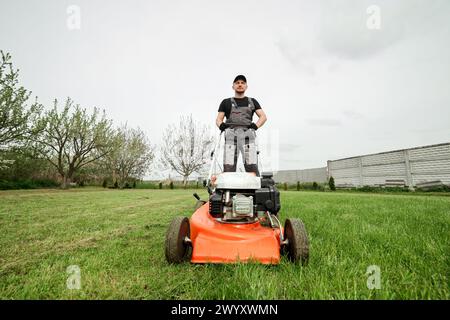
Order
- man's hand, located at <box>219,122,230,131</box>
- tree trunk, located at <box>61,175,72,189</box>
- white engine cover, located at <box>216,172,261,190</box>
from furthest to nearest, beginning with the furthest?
1. tree trunk, located at <box>61,175,72,189</box>
2. man's hand, located at <box>219,122,230,131</box>
3. white engine cover, located at <box>216,172,261,190</box>

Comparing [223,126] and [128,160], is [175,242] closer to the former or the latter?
[223,126]

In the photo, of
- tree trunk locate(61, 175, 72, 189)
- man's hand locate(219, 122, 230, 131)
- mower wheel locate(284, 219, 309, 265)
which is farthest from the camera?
tree trunk locate(61, 175, 72, 189)

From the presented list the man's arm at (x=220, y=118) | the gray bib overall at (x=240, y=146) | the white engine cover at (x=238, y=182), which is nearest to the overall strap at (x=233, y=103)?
the man's arm at (x=220, y=118)

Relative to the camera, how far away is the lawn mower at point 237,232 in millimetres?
2318

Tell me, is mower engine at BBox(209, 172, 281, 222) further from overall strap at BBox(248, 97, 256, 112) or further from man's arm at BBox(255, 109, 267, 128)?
overall strap at BBox(248, 97, 256, 112)

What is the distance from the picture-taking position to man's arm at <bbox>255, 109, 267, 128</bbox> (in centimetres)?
421

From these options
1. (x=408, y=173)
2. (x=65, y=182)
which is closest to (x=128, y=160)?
(x=65, y=182)

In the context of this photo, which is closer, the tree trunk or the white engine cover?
the white engine cover

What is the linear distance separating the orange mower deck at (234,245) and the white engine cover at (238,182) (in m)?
0.47

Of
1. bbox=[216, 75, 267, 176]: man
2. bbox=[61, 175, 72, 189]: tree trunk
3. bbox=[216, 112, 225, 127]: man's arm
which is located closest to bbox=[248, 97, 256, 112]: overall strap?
bbox=[216, 75, 267, 176]: man

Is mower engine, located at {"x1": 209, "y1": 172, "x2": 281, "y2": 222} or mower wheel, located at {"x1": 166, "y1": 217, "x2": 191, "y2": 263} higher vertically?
mower engine, located at {"x1": 209, "y1": 172, "x2": 281, "y2": 222}
